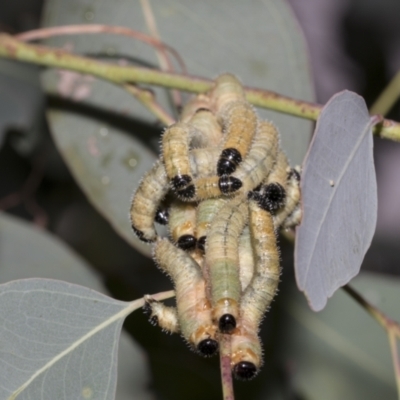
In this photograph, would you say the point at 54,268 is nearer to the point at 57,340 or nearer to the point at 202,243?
the point at 57,340

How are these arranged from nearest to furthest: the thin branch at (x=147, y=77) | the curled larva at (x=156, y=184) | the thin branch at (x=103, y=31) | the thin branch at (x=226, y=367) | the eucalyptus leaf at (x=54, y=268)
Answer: the thin branch at (x=226, y=367)
the curled larva at (x=156, y=184)
the thin branch at (x=147, y=77)
the thin branch at (x=103, y=31)
the eucalyptus leaf at (x=54, y=268)

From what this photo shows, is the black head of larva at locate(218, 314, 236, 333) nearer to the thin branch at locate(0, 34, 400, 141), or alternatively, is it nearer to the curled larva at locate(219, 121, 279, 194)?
the curled larva at locate(219, 121, 279, 194)

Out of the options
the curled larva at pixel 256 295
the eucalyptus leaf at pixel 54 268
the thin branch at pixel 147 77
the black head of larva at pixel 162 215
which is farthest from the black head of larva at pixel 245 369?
the eucalyptus leaf at pixel 54 268

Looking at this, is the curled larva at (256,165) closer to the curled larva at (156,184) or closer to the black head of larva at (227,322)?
the curled larva at (156,184)

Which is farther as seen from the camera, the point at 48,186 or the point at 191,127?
the point at 48,186

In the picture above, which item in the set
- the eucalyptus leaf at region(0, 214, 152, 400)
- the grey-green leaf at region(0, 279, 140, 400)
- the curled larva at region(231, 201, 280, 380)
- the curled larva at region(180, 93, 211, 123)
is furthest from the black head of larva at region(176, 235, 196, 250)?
the eucalyptus leaf at region(0, 214, 152, 400)

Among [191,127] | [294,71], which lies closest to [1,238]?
[294,71]

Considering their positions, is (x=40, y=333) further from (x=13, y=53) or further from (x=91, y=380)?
(x=13, y=53)

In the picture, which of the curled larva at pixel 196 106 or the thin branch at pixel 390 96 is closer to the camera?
the curled larva at pixel 196 106
